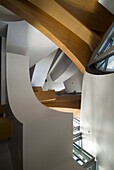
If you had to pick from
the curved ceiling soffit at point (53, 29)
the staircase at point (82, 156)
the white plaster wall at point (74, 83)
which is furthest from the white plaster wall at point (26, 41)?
the white plaster wall at point (74, 83)

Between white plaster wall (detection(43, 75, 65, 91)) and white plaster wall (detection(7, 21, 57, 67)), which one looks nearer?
white plaster wall (detection(7, 21, 57, 67))

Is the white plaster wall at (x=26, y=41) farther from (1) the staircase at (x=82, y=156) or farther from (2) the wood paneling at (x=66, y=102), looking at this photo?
(2) the wood paneling at (x=66, y=102)

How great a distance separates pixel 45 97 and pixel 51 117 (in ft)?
15.8

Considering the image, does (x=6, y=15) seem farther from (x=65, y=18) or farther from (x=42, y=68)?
(x=42, y=68)

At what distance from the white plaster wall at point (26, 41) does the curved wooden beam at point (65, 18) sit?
1083 mm

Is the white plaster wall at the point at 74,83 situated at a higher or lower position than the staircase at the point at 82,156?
higher

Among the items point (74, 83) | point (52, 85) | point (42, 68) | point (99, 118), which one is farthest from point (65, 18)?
point (74, 83)

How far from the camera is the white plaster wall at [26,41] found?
Answer: 4.45 meters

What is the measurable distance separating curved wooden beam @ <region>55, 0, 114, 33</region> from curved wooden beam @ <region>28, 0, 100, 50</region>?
261 millimetres

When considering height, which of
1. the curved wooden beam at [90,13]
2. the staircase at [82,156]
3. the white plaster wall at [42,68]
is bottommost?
the staircase at [82,156]

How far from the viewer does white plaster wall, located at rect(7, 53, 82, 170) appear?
2807 millimetres

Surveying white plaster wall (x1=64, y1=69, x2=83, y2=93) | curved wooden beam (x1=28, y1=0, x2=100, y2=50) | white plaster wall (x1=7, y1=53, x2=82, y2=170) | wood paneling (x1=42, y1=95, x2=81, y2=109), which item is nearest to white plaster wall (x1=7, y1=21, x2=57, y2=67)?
white plaster wall (x1=7, y1=53, x2=82, y2=170)

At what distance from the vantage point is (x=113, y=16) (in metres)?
4.83

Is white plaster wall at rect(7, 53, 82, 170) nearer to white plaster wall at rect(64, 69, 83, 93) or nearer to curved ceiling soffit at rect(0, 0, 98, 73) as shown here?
curved ceiling soffit at rect(0, 0, 98, 73)
